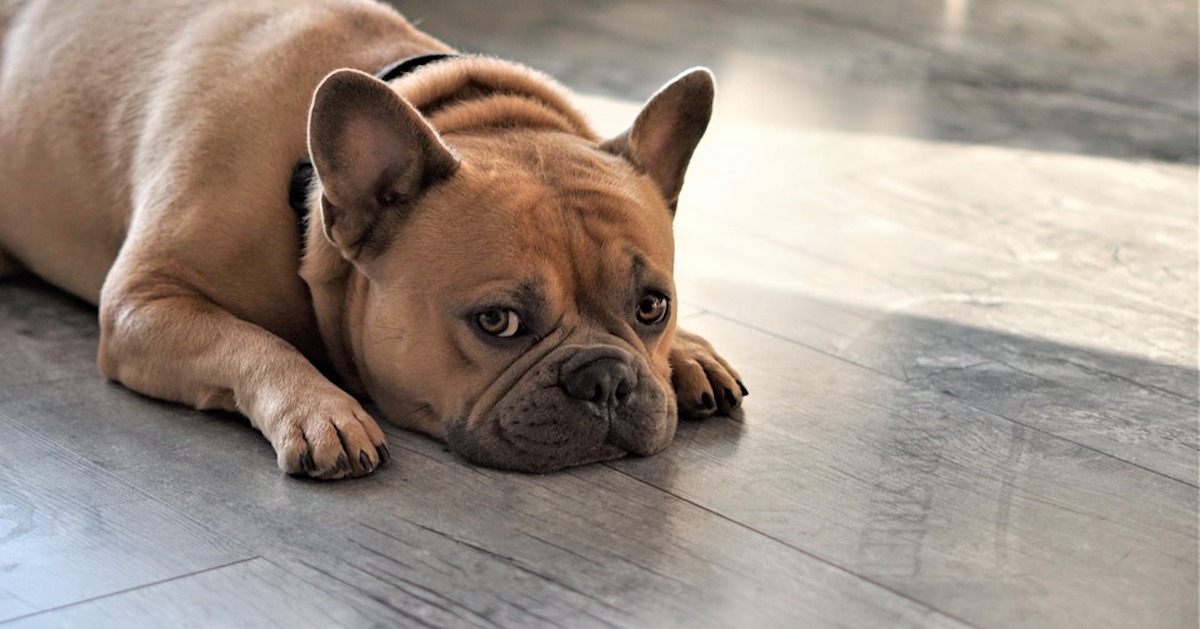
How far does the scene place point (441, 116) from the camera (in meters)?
2.78

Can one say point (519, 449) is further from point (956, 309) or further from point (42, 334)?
point (956, 309)

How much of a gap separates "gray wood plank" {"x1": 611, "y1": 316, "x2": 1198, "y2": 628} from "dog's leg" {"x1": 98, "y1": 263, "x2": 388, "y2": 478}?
1.68ft

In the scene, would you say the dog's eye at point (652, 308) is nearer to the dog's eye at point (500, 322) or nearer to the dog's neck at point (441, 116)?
the dog's eye at point (500, 322)

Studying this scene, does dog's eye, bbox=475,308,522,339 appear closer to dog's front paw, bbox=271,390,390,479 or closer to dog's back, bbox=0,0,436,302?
dog's front paw, bbox=271,390,390,479

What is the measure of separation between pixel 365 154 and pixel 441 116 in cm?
33

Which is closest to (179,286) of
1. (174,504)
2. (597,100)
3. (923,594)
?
(174,504)

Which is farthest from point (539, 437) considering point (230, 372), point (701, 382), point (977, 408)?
point (977, 408)

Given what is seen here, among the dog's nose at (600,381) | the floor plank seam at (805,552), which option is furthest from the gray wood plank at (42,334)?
the floor plank seam at (805,552)

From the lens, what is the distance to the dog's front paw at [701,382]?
2.78m

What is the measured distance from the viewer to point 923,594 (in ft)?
6.91

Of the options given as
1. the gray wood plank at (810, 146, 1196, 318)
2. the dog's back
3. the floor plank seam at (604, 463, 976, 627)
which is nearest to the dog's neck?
the dog's back

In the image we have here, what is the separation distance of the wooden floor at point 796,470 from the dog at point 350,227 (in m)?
0.09

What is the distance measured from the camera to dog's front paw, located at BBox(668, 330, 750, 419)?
2777 mm

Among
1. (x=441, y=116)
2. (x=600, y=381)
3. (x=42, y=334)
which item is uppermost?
(x=441, y=116)
